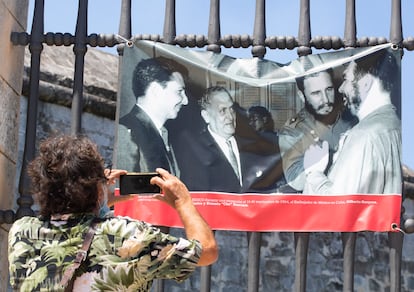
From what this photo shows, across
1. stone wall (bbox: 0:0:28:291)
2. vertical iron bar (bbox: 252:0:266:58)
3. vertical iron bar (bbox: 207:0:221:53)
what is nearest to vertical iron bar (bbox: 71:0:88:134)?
stone wall (bbox: 0:0:28:291)

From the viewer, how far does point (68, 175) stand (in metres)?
2.45

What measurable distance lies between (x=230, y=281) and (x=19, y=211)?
3.41 metres

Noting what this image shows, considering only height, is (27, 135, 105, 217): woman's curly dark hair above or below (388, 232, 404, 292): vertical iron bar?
above

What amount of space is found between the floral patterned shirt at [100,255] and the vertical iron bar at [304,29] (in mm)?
2101

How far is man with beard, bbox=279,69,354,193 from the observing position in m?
4.46

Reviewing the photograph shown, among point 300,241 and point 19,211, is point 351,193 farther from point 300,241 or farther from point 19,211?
point 19,211

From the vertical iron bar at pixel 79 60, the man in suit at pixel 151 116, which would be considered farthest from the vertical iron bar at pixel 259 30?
the vertical iron bar at pixel 79 60

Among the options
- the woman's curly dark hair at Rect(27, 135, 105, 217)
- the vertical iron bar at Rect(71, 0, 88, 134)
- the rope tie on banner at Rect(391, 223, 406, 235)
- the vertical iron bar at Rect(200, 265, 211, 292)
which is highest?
the vertical iron bar at Rect(71, 0, 88, 134)

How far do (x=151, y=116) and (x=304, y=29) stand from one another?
0.81 m

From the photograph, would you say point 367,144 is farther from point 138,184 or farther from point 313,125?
point 138,184

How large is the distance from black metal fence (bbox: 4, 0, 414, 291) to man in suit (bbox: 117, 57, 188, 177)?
0.14 m

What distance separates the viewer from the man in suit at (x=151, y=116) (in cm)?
453

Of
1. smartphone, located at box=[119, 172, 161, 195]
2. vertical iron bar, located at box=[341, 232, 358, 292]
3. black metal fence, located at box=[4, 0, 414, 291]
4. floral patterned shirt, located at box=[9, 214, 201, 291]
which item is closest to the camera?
floral patterned shirt, located at box=[9, 214, 201, 291]

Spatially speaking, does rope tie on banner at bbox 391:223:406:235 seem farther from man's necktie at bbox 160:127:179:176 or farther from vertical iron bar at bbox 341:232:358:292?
man's necktie at bbox 160:127:179:176
